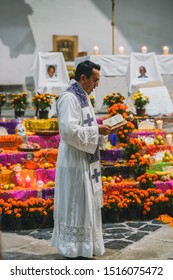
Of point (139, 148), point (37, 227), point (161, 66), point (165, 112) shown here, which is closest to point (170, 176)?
point (139, 148)

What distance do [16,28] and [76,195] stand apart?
10.7 m

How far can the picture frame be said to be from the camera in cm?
1558

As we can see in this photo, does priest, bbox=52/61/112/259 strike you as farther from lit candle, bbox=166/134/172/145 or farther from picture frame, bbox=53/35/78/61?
picture frame, bbox=53/35/78/61

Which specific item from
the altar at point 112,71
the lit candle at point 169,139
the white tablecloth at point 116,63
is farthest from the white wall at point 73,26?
the lit candle at point 169,139

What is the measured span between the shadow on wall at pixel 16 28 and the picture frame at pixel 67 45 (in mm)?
611

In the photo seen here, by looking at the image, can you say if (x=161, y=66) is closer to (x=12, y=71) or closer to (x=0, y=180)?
(x=12, y=71)

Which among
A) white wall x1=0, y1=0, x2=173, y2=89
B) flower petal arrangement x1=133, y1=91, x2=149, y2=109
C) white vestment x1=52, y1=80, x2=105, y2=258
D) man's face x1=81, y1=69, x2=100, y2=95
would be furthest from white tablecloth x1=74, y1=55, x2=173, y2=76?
white vestment x1=52, y1=80, x2=105, y2=258

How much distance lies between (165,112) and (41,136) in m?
3.49

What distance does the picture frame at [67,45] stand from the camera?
15578mm

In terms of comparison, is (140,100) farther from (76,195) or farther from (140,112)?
(76,195)

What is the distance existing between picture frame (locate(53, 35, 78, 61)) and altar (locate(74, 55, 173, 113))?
2.11 m

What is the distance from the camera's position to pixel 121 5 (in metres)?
16.5

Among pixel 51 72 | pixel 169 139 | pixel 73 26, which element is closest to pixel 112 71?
pixel 51 72

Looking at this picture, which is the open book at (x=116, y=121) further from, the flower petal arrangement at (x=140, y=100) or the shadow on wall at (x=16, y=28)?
the shadow on wall at (x=16, y=28)
